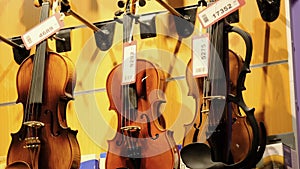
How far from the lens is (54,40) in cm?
258

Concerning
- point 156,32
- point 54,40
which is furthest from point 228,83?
point 54,40

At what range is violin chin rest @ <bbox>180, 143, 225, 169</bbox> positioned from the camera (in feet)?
6.17

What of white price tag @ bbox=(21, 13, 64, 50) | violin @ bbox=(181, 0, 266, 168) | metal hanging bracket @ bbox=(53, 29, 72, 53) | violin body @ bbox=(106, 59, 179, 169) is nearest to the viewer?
violin @ bbox=(181, 0, 266, 168)

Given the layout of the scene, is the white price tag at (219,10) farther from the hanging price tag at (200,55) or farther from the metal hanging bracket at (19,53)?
the metal hanging bracket at (19,53)

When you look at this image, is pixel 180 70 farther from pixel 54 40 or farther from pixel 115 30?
pixel 54 40

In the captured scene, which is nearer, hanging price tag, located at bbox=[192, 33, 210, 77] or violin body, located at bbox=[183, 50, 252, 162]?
violin body, located at bbox=[183, 50, 252, 162]

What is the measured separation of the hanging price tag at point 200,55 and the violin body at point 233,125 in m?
0.02

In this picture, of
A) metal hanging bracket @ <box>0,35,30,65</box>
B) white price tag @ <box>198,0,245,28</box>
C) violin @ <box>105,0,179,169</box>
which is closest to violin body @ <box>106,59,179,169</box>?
violin @ <box>105,0,179,169</box>

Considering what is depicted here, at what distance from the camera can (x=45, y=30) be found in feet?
7.46

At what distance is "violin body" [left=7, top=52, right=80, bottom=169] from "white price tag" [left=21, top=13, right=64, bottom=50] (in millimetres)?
66

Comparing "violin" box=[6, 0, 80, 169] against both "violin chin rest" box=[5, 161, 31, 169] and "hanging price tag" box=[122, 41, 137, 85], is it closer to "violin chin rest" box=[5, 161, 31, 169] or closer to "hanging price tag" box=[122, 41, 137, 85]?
"violin chin rest" box=[5, 161, 31, 169]

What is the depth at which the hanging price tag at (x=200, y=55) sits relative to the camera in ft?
6.65

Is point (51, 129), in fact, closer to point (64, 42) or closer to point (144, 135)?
point (144, 135)

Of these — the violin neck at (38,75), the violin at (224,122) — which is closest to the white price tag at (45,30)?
the violin neck at (38,75)
